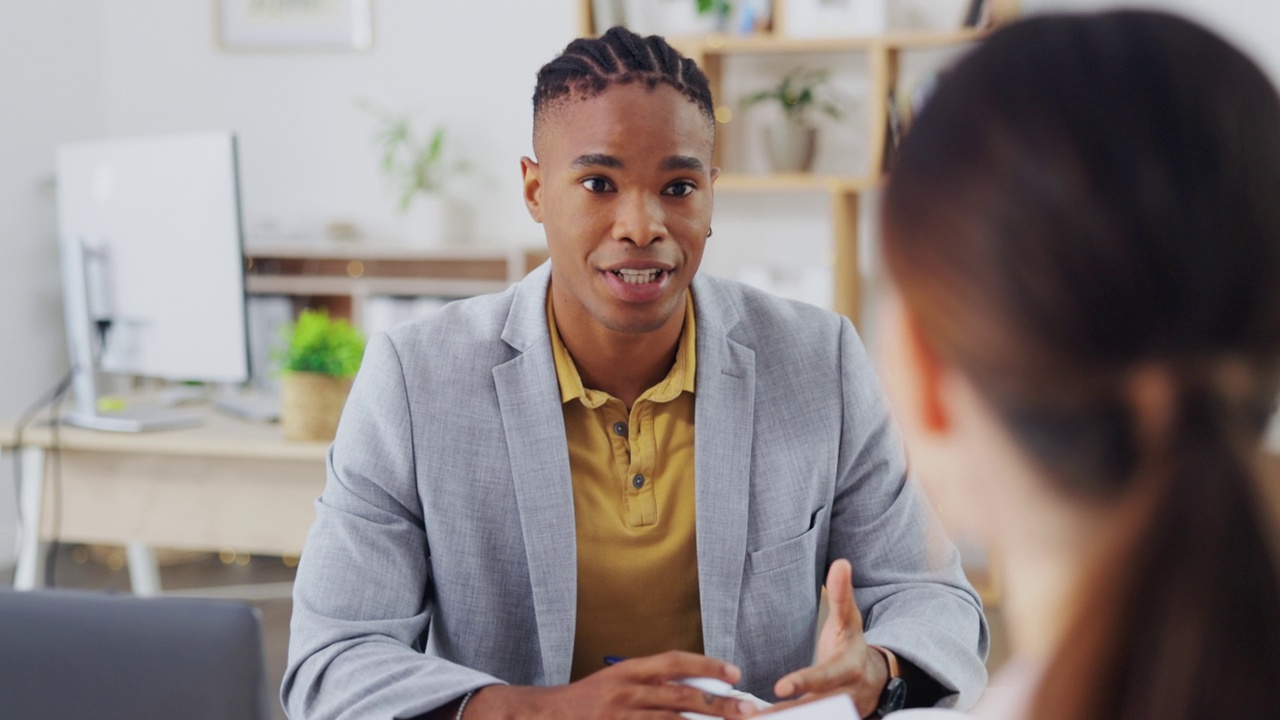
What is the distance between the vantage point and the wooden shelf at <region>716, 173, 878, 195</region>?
3.64 metres

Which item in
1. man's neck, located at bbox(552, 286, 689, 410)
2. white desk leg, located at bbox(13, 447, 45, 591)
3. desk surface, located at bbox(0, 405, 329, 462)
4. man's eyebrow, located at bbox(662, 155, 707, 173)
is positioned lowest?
white desk leg, located at bbox(13, 447, 45, 591)

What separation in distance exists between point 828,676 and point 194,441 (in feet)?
5.76

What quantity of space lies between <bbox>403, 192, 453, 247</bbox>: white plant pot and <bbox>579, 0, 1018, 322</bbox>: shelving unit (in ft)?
2.71

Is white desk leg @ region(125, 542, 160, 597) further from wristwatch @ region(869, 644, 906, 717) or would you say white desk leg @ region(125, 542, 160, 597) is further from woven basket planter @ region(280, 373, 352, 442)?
wristwatch @ region(869, 644, 906, 717)

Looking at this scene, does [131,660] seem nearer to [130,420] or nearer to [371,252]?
[130,420]

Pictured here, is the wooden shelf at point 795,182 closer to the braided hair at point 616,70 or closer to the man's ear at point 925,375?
the braided hair at point 616,70

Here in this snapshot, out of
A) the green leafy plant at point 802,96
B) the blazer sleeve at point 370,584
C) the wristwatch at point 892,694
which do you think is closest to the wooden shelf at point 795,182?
the green leafy plant at point 802,96

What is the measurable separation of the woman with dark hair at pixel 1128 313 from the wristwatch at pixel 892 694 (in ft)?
2.13

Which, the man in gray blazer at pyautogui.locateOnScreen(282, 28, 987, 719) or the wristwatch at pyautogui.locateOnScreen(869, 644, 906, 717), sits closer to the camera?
the wristwatch at pyautogui.locateOnScreen(869, 644, 906, 717)

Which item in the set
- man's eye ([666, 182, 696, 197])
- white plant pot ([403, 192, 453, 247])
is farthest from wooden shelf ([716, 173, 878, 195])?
man's eye ([666, 182, 696, 197])

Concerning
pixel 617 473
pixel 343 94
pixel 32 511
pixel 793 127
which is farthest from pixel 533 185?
pixel 343 94

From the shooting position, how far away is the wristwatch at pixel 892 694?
1151mm

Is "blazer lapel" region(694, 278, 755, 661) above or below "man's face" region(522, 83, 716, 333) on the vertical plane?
below

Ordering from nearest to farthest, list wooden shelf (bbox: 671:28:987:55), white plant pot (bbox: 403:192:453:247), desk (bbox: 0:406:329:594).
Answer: desk (bbox: 0:406:329:594)
wooden shelf (bbox: 671:28:987:55)
white plant pot (bbox: 403:192:453:247)
